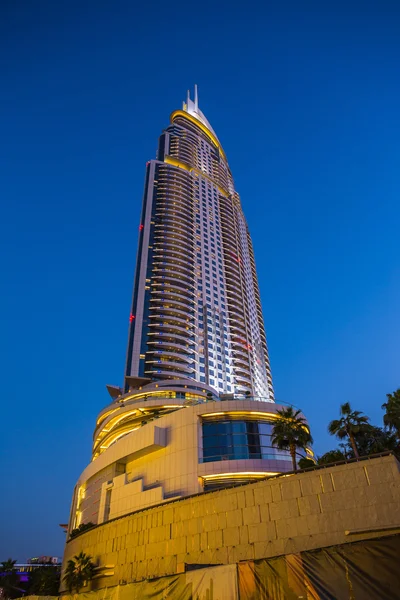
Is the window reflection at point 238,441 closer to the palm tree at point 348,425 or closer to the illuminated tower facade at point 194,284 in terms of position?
the palm tree at point 348,425

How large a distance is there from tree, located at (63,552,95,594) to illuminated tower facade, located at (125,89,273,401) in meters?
46.8

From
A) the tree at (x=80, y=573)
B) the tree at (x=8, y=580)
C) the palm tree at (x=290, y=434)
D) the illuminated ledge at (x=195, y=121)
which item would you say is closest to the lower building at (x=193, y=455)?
the palm tree at (x=290, y=434)

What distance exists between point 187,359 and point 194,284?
2514cm

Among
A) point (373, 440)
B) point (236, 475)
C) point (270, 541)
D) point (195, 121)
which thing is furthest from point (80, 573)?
point (195, 121)

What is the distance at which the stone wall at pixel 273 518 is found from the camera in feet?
71.6

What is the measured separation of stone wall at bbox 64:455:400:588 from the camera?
71.6 ft

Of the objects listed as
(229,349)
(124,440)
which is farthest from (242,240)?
(124,440)

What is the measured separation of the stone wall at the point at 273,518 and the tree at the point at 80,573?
908 centimetres

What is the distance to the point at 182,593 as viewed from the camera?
42.5ft

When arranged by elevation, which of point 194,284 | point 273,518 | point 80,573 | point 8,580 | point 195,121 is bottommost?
point 80,573

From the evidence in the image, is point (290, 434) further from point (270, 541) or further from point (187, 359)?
point (187, 359)

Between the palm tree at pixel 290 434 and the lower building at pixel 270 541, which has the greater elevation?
the palm tree at pixel 290 434

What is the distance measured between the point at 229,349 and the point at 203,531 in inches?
3431

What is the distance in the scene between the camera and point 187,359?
10050 cm
